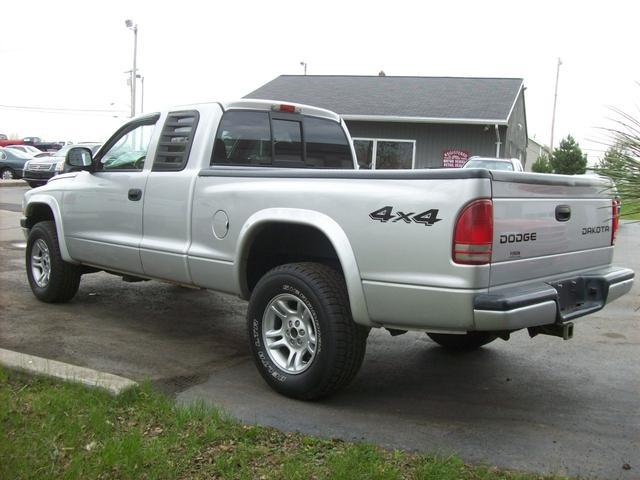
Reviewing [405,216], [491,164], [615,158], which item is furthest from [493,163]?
[615,158]

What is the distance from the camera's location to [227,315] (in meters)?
6.70

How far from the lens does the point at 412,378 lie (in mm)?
4887

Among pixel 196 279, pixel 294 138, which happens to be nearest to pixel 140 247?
pixel 196 279

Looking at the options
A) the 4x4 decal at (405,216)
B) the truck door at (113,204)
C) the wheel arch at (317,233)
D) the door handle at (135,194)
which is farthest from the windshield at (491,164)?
the 4x4 decal at (405,216)

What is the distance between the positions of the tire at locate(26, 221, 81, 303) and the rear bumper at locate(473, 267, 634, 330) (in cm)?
451

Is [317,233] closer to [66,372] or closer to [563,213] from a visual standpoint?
[563,213]

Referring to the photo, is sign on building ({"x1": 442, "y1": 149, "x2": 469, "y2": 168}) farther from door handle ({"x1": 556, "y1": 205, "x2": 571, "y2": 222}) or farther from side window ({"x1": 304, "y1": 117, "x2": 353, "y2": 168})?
door handle ({"x1": 556, "y1": 205, "x2": 571, "y2": 222})

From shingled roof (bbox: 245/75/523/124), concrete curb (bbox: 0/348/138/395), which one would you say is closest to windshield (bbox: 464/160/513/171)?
shingled roof (bbox: 245/75/523/124)

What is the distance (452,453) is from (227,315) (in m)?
3.64

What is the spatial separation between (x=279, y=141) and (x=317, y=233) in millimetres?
1590

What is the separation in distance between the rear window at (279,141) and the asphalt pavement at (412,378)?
1602 millimetres

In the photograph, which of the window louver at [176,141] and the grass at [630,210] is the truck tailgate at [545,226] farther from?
the window louver at [176,141]

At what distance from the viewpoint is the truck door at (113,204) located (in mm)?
5602

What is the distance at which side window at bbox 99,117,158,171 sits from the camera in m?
5.78
